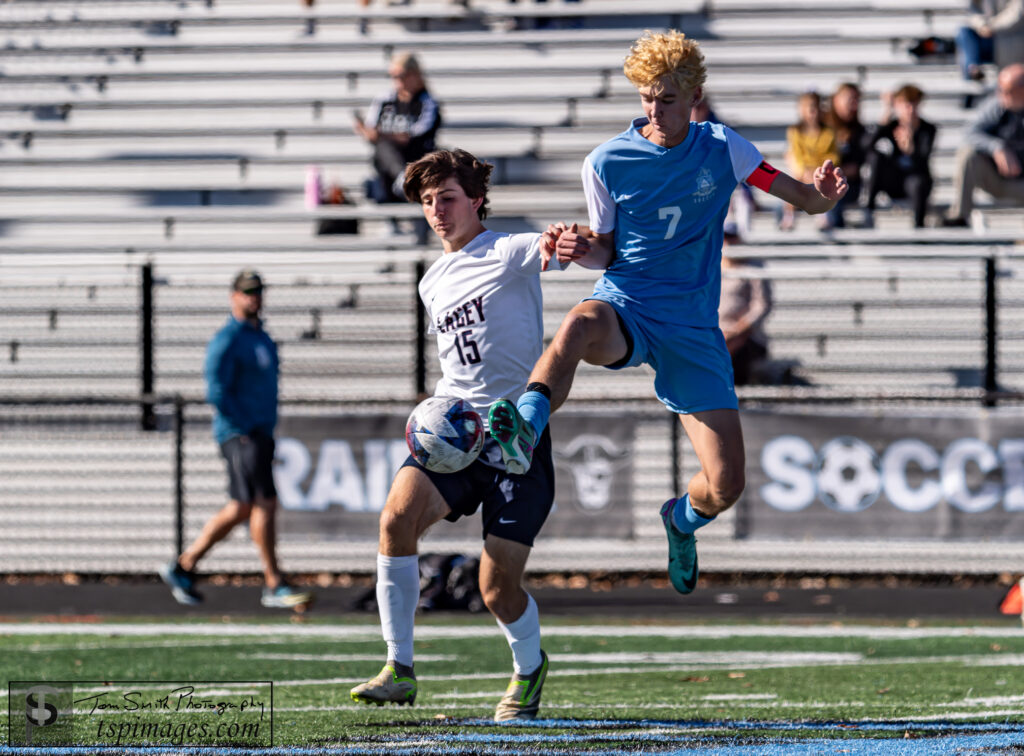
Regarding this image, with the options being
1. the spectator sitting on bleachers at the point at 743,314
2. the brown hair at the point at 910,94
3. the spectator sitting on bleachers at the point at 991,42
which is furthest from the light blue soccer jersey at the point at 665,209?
the spectator sitting on bleachers at the point at 991,42

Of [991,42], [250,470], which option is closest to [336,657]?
[250,470]

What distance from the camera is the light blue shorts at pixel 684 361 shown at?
6.16m

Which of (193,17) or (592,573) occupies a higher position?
(193,17)

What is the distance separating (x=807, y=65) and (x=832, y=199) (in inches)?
494

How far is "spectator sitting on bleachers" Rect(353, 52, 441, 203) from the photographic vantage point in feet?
47.9

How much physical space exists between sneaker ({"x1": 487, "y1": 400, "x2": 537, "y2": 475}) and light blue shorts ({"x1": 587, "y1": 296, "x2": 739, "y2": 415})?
2.54ft

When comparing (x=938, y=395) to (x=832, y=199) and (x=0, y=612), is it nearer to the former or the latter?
(x=832, y=199)

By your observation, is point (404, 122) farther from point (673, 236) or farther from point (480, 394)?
point (480, 394)

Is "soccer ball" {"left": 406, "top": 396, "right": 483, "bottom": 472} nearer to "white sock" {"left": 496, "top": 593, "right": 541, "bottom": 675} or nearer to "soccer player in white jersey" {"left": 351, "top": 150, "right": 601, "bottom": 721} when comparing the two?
"soccer player in white jersey" {"left": 351, "top": 150, "right": 601, "bottom": 721}

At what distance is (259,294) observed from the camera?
11.1 meters

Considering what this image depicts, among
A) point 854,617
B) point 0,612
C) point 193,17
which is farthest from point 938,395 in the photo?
point 193,17

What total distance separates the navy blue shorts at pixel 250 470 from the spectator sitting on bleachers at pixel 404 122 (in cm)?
410

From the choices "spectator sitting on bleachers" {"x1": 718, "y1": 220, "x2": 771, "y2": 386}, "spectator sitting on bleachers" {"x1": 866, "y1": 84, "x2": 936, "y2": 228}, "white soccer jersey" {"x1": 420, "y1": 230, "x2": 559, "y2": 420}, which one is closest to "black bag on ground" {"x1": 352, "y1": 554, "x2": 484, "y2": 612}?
"spectator sitting on bleachers" {"x1": 718, "y1": 220, "x2": 771, "y2": 386}

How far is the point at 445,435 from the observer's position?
224 inches
